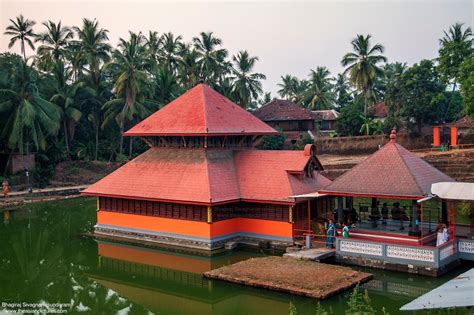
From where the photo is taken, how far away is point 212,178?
21.5m

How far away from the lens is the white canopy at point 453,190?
16594mm

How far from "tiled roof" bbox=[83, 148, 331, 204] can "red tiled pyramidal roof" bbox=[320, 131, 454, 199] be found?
2.71 m

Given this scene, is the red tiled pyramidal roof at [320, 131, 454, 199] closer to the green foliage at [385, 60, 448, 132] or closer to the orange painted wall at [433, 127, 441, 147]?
the orange painted wall at [433, 127, 441, 147]

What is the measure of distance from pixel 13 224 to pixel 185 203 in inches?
467

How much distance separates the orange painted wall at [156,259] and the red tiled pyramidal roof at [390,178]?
206 inches

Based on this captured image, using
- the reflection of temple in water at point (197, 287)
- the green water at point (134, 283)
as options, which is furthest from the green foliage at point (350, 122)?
the reflection of temple in water at point (197, 287)

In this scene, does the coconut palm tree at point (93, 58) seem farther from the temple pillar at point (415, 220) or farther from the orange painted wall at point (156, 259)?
the temple pillar at point (415, 220)

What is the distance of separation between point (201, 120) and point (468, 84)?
19.8 m

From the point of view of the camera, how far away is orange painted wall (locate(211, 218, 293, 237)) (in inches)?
806

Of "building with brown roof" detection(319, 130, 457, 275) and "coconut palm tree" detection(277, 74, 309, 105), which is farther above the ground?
"coconut palm tree" detection(277, 74, 309, 105)

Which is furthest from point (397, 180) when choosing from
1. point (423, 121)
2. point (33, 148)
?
point (33, 148)

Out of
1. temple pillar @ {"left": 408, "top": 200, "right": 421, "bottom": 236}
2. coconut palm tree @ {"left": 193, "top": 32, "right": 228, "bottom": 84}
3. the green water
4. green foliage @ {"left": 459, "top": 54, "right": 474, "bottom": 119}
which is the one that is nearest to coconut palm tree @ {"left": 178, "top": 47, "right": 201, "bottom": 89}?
coconut palm tree @ {"left": 193, "top": 32, "right": 228, "bottom": 84}

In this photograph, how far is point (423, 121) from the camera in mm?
44594

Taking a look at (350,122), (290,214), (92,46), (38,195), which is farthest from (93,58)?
(290,214)
